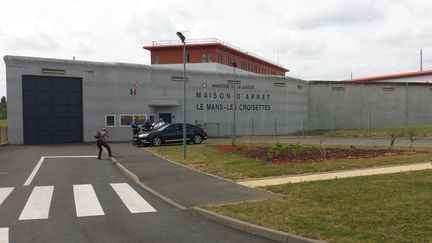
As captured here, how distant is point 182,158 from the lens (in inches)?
754

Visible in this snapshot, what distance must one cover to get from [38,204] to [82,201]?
94 centimetres

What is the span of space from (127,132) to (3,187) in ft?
69.7

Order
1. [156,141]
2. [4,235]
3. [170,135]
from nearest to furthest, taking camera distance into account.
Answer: [4,235], [156,141], [170,135]

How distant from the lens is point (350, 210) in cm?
771

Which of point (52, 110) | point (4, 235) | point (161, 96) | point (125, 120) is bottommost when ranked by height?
point (4, 235)

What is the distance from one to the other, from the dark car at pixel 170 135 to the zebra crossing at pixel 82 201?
566 inches

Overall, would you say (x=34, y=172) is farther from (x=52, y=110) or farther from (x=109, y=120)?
(x=109, y=120)

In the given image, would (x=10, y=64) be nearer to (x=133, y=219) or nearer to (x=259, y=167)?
(x=259, y=167)

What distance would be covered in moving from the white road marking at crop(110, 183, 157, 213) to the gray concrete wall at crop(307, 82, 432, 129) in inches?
1465

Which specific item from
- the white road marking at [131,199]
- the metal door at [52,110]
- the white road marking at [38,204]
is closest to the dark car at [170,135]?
the metal door at [52,110]

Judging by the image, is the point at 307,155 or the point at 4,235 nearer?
the point at 4,235

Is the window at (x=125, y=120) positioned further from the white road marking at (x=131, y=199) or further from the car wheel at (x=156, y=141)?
the white road marking at (x=131, y=199)

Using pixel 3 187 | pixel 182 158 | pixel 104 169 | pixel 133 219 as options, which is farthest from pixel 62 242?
pixel 182 158

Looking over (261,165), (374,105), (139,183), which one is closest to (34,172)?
(139,183)
